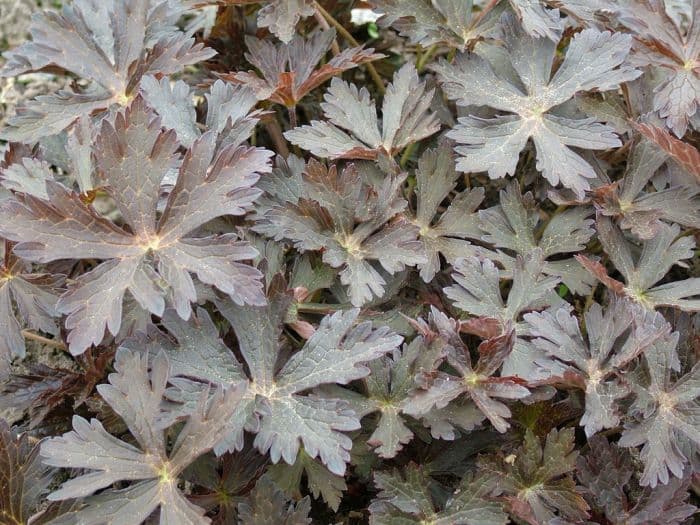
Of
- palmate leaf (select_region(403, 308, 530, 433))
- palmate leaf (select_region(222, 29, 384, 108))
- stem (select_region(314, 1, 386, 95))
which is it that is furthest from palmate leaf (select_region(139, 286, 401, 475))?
stem (select_region(314, 1, 386, 95))

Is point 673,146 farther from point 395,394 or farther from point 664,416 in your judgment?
point 395,394

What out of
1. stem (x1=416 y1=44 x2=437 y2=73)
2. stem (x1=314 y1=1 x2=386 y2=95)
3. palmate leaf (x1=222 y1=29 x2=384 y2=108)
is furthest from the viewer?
stem (x1=416 y1=44 x2=437 y2=73)

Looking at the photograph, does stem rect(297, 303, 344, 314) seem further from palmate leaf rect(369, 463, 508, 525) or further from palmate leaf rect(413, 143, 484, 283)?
palmate leaf rect(369, 463, 508, 525)

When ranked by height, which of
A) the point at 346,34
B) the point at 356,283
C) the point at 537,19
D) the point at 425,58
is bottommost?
the point at 356,283

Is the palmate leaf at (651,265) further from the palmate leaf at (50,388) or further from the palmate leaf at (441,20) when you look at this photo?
the palmate leaf at (50,388)

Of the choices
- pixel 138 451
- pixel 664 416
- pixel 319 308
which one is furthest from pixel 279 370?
pixel 664 416

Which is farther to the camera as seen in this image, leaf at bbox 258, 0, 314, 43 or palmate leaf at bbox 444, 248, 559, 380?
leaf at bbox 258, 0, 314, 43
